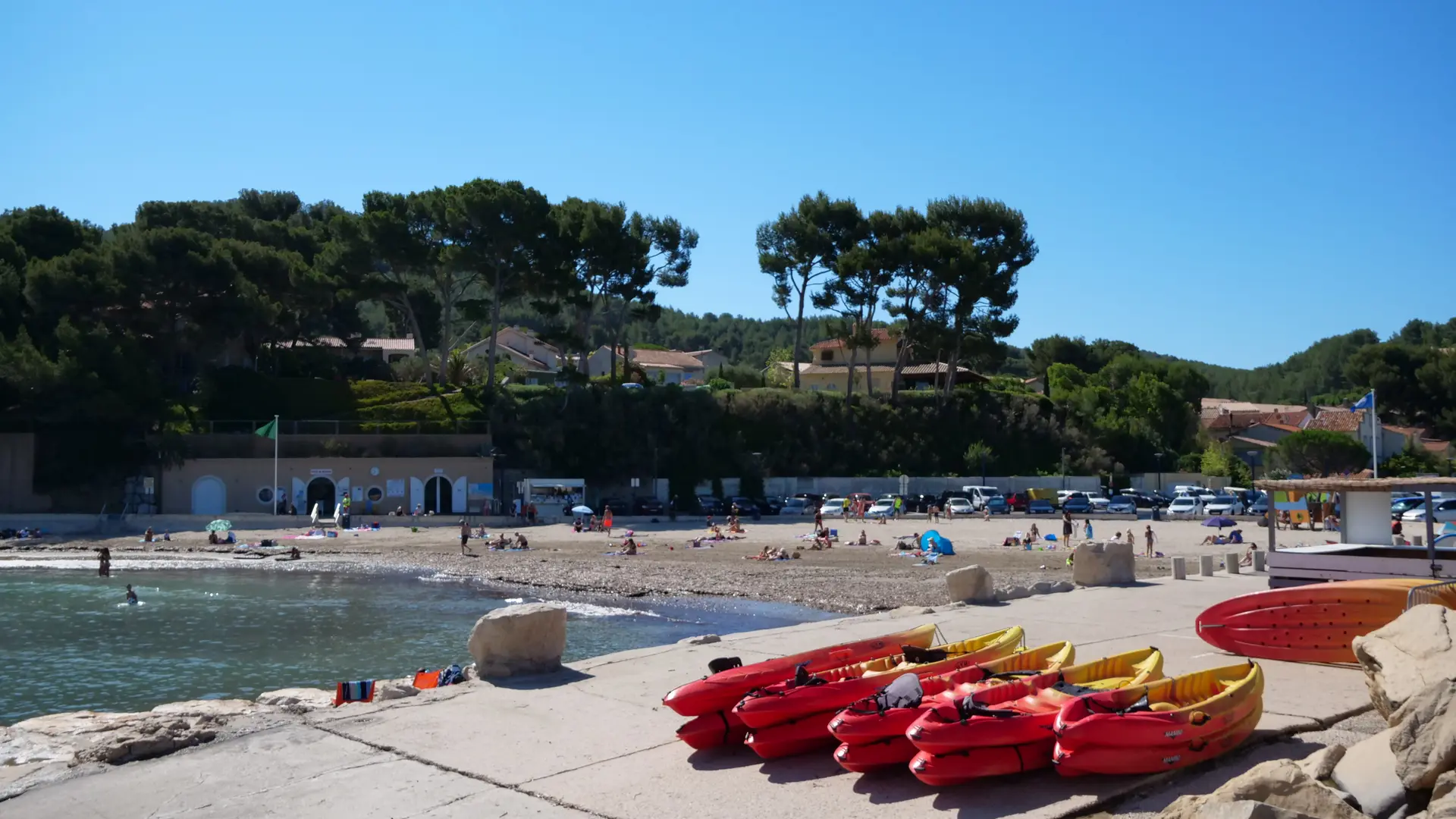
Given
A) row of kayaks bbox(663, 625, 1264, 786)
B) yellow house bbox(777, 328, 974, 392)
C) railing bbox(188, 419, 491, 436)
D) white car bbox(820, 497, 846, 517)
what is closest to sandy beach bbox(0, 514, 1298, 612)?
white car bbox(820, 497, 846, 517)

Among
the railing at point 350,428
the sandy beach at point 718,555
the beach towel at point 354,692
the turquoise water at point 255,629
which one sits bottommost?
the turquoise water at point 255,629

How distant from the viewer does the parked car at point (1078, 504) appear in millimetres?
48625

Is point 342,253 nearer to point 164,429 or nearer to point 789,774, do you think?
point 164,429

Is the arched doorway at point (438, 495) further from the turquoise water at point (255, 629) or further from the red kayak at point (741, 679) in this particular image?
the red kayak at point (741, 679)

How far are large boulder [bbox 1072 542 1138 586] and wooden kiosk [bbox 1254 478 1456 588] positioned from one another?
226 cm

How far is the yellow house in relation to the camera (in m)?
76.0

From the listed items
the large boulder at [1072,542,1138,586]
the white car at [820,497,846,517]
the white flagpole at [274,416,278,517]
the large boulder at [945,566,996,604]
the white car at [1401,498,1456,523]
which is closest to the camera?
the large boulder at [945,566,996,604]

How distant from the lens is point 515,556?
35.6 m

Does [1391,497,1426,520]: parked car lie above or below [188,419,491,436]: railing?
below

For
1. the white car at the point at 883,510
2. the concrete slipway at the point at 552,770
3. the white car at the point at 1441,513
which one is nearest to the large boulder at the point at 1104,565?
the concrete slipway at the point at 552,770

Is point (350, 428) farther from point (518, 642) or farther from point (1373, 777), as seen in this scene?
point (1373, 777)

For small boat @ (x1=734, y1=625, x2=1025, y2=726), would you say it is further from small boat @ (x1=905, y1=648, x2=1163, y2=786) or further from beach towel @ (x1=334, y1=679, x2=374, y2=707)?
beach towel @ (x1=334, y1=679, x2=374, y2=707)

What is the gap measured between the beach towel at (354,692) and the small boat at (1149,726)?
7912mm

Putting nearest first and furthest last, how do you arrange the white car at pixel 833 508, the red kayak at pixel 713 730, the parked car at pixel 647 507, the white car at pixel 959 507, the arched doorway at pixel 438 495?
the red kayak at pixel 713 730, the arched doorway at pixel 438 495, the parked car at pixel 647 507, the white car at pixel 959 507, the white car at pixel 833 508
